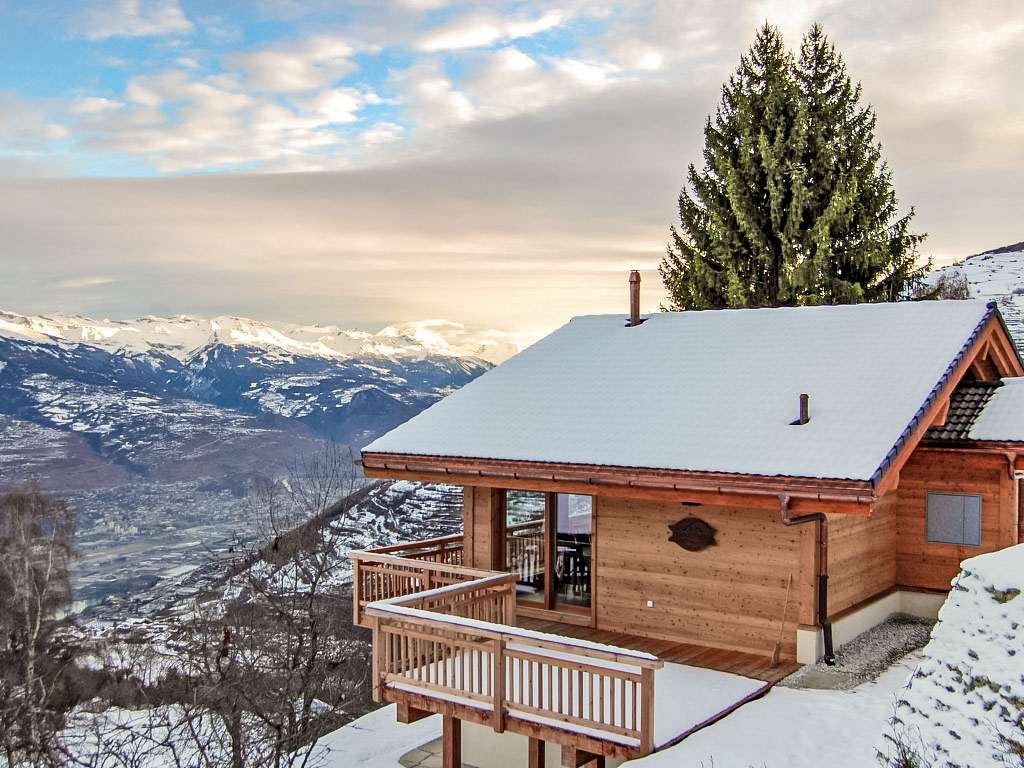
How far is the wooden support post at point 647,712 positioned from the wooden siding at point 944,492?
670 cm

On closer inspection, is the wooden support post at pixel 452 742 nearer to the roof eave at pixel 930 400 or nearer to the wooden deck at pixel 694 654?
the wooden deck at pixel 694 654

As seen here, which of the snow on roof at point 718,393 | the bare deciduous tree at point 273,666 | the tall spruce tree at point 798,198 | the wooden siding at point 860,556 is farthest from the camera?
the tall spruce tree at point 798,198

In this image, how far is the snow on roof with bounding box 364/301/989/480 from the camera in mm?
10836

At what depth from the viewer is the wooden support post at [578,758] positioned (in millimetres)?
8875

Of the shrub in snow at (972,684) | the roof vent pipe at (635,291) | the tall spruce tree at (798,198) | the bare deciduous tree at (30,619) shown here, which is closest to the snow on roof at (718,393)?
the roof vent pipe at (635,291)

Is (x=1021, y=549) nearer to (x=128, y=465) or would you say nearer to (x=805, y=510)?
(x=805, y=510)

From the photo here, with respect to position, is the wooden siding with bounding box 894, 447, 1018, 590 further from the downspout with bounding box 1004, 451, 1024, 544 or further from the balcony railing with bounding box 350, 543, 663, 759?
the balcony railing with bounding box 350, 543, 663, 759

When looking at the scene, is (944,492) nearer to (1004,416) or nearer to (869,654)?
(1004,416)

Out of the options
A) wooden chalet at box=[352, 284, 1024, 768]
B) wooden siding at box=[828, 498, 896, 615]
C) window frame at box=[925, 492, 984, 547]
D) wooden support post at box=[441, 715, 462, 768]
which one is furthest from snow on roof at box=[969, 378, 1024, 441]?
wooden support post at box=[441, 715, 462, 768]

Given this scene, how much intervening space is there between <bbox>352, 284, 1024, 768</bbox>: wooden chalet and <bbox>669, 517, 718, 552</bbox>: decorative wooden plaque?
0.02 m

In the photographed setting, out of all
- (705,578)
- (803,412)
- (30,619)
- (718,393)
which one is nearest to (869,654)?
(705,578)

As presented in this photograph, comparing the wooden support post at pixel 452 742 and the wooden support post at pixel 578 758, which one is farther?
the wooden support post at pixel 452 742

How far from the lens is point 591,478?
38.0 feet

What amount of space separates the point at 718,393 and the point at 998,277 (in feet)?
241
